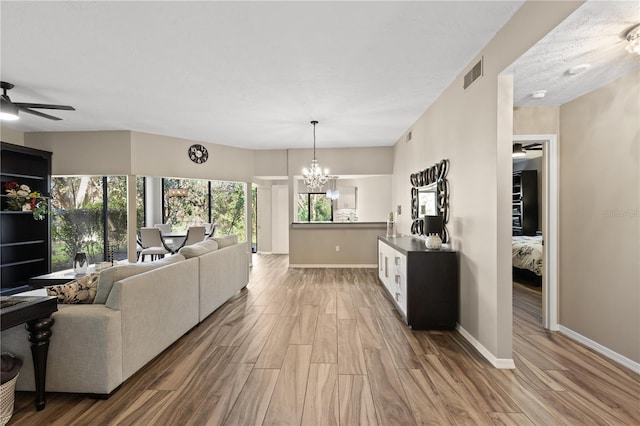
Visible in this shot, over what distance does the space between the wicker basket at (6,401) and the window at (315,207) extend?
540 cm

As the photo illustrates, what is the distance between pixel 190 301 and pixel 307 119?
3121 mm

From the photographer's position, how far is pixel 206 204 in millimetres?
6980

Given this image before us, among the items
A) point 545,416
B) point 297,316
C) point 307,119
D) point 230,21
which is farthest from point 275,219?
point 545,416

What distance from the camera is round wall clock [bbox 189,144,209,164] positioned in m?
6.05

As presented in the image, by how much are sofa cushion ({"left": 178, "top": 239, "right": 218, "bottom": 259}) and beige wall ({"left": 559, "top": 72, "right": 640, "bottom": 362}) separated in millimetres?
4031

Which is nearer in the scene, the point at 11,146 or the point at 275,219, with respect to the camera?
the point at 11,146

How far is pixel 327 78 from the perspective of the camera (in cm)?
313

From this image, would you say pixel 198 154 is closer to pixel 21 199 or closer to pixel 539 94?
pixel 21 199

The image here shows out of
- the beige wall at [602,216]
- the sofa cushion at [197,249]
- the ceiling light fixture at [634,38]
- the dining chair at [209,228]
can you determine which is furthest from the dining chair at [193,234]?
the ceiling light fixture at [634,38]

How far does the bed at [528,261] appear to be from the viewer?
14.6 ft

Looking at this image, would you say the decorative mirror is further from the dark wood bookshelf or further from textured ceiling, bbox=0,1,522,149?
the dark wood bookshelf

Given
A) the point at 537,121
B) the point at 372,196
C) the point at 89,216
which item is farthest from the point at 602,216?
the point at 89,216

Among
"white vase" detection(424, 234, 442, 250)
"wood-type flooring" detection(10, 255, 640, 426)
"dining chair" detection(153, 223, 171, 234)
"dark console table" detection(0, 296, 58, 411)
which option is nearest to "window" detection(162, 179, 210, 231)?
"dining chair" detection(153, 223, 171, 234)

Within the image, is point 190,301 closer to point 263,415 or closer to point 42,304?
point 42,304
